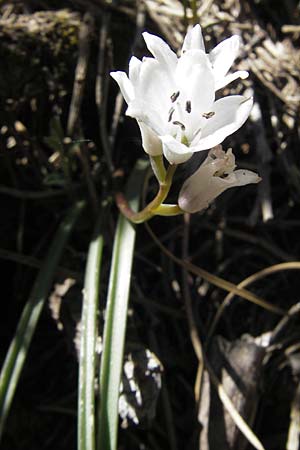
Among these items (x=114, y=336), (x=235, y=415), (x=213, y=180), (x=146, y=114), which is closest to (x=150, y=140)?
(x=146, y=114)

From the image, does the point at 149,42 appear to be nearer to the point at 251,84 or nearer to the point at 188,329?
the point at 251,84

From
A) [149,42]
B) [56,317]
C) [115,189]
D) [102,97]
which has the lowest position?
[56,317]

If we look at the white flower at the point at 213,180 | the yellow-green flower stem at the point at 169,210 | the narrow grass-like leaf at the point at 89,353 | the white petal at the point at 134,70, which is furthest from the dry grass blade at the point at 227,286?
the white petal at the point at 134,70

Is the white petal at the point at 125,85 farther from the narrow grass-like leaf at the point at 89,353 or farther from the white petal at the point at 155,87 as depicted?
the narrow grass-like leaf at the point at 89,353

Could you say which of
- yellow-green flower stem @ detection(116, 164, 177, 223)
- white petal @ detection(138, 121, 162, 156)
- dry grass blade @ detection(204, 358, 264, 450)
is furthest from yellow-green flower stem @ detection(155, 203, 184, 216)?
dry grass blade @ detection(204, 358, 264, 450)

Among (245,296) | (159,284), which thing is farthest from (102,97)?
(245,296)
